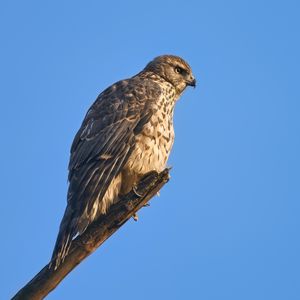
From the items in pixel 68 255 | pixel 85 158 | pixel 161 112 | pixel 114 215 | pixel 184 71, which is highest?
pixel 184 71

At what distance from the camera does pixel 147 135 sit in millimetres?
7461

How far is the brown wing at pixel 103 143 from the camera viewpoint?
673 cm

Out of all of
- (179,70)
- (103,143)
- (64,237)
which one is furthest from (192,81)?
(64,237)

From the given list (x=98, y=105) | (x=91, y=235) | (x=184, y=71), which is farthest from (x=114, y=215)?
(x=184, y=71)

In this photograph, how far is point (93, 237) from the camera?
605 cm

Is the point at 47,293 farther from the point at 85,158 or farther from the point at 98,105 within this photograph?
the point at 98,105

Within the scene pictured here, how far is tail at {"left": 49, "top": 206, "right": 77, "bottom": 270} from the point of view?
18.7ft

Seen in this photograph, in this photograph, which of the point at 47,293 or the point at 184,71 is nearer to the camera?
the point at 47,293

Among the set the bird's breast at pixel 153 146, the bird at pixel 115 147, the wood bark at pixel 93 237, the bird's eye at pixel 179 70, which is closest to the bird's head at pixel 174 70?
the bird's eye at pixel 179 70

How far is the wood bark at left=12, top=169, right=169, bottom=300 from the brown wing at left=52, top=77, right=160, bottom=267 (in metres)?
0.17

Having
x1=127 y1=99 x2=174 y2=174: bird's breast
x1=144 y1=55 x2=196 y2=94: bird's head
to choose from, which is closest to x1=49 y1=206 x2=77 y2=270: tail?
x1=127 y1=99 x2=174 y2=174: bird's breast

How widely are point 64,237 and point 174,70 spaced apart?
370cm

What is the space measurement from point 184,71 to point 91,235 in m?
3.79

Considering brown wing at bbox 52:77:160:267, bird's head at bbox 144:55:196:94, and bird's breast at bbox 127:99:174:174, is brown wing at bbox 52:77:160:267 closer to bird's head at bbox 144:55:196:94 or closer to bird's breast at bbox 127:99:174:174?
bird's breast at bbox 127:99:174:174
